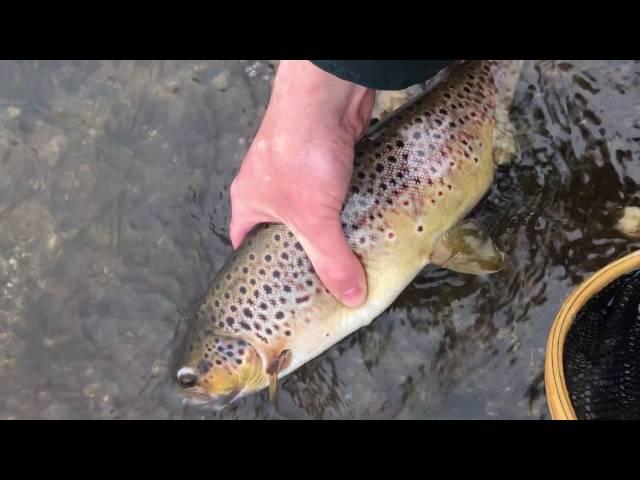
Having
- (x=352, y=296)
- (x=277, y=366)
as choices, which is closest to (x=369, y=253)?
(x=352, y=296)

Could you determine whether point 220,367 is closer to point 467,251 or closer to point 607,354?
point 467,251

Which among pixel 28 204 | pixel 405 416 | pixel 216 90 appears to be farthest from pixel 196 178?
pixel 405 416

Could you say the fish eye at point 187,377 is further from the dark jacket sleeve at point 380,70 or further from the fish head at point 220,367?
the dark jacket sleeve at point 380,70

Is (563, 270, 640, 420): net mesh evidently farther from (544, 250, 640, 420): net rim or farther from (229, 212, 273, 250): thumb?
(229, 212, 273, 250): thumb

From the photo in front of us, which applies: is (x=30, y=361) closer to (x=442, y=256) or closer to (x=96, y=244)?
(x=96, y=244)

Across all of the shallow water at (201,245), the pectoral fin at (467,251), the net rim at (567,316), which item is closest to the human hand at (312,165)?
the pectoral fin at (467,251)

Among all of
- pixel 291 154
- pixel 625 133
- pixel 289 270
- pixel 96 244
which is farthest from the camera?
pixel 96 244
